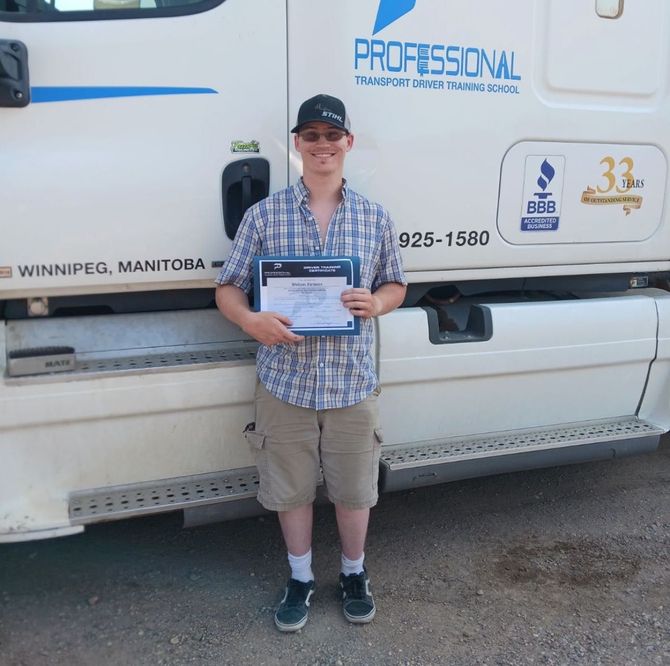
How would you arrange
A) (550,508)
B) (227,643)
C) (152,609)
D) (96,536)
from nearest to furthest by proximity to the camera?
(227,643), (152,609), (96,536), (550,508)

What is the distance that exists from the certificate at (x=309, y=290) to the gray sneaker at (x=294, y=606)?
102 centimetres

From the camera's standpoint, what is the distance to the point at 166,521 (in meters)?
3.31

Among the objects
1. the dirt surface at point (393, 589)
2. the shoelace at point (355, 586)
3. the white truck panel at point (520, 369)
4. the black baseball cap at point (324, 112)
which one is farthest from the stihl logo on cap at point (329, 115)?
the dirt surface at point (393, 589)

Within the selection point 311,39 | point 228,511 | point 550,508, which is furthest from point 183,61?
point 550,508

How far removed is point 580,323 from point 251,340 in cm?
141

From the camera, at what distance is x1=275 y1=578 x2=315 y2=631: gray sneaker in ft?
8.36

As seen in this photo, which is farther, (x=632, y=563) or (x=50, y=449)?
(x=632, y=563)

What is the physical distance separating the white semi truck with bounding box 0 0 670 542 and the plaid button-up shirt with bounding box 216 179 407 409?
19cm

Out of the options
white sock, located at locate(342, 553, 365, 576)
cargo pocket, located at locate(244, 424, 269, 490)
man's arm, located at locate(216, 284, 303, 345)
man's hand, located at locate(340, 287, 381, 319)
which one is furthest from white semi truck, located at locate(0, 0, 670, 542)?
man's hand, located at locate(340, 287, 381, 319)

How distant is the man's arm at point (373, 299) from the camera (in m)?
2.23

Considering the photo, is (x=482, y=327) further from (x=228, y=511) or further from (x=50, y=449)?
(x=50, y=449)

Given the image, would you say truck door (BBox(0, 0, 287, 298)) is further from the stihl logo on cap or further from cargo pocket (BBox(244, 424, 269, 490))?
cargo pocket (BBox(244, 424, 269, 490))

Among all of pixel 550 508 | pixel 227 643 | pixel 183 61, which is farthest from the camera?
pixel 550 508

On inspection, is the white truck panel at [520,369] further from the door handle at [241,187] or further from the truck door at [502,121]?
the door handle at [241,187]
